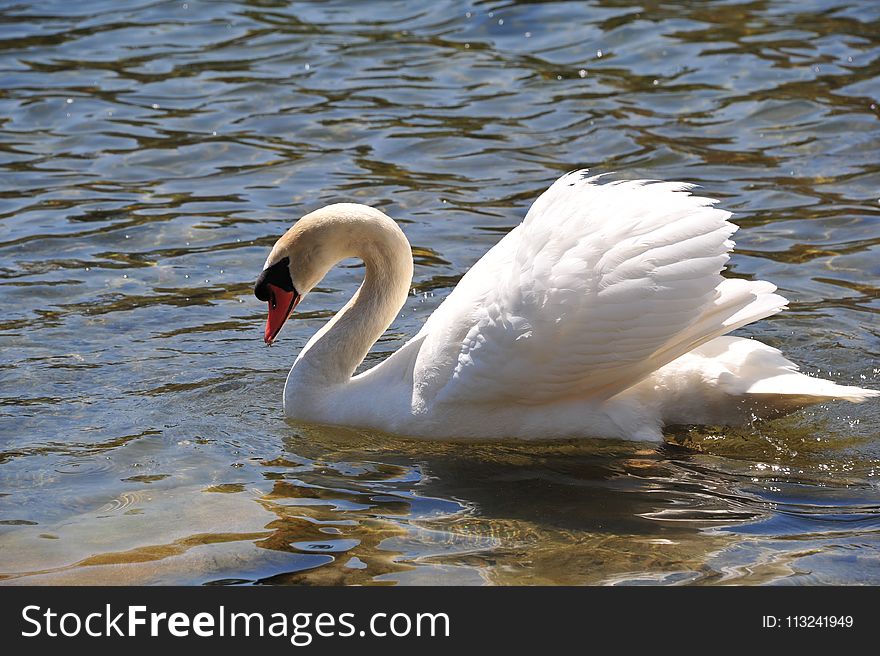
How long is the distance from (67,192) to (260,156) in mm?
1485

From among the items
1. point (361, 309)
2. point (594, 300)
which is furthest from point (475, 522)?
point (361, 309)

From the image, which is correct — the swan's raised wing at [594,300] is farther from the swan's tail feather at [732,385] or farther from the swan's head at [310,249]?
the swan's head at [310,249]

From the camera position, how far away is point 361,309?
22.1 feet

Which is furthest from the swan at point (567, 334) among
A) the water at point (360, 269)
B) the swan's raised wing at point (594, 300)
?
the water at point (360, 269)

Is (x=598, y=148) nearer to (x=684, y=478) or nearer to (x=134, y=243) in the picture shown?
(x=134, y=243)

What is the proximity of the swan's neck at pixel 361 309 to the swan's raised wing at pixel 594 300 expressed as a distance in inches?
26.8

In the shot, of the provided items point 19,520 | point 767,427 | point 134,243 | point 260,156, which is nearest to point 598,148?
point 260,156

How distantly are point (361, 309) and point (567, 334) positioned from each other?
4.33 ft

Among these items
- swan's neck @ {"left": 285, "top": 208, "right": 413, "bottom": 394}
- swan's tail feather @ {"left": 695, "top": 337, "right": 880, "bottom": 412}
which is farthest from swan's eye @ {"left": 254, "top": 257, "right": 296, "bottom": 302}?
swan's tail feather @ {"left": 695, "top": 337, "right": 880, "bottom": 412}

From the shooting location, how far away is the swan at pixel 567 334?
571 centimetres

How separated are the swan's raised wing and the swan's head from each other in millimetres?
767

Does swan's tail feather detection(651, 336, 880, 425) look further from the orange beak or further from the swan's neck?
the orange beak

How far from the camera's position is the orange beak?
6.64 metres

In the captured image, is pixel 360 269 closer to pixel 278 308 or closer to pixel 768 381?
pixel 278 308
